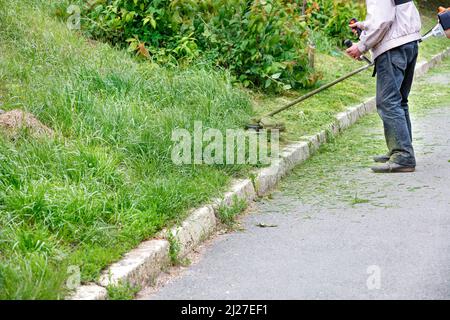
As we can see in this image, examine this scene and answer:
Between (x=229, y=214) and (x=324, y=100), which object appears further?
(x=324, y=100)

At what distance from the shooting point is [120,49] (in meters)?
9.09

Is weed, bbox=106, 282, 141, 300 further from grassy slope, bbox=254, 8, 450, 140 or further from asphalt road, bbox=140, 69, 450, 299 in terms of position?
grassy slope, bbox=254, 8, 450, 140

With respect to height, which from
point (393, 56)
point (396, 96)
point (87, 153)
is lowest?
point (87, 153)

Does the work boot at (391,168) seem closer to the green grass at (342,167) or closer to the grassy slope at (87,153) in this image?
the green grass at (342,167)

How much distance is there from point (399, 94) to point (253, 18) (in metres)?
2.41

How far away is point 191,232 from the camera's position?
512 centimetres

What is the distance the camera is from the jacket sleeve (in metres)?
6.54

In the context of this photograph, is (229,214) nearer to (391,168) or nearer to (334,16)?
(391,168)

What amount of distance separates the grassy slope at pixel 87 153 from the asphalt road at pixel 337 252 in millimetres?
412

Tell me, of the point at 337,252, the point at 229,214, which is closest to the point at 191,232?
the point at 229,214

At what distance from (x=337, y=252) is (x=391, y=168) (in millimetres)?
2128

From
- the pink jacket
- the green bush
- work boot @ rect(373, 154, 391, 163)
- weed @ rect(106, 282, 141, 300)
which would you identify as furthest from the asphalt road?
the green bush

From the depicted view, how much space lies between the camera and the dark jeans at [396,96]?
263 inches

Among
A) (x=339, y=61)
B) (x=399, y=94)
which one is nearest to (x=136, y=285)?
(x=399, y=94)
